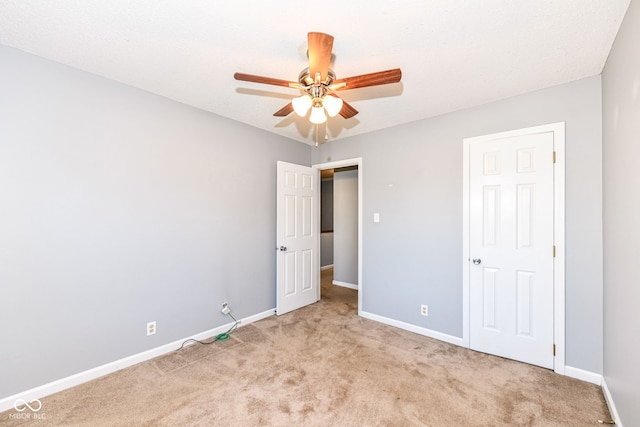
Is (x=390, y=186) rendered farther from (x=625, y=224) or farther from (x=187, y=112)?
(x=187, y=112)

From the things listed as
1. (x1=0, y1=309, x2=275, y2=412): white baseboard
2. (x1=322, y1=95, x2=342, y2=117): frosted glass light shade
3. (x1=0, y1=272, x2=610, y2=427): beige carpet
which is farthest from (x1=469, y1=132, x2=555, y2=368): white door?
(x1=0, y1=309, x2=275, y2=412): white baseboard

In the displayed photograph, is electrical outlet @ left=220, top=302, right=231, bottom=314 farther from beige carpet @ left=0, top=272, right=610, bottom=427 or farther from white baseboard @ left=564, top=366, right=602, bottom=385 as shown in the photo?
white baseboard @ left=564, top=366, right=602, bottom=385

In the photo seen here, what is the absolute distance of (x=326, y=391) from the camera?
6.78ft

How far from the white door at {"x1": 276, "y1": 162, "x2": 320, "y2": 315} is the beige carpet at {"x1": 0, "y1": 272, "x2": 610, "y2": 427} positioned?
97cm

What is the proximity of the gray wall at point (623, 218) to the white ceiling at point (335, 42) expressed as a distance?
0.22m

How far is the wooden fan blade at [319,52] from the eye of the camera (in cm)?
142

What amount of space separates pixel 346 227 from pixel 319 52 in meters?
→ 3.97

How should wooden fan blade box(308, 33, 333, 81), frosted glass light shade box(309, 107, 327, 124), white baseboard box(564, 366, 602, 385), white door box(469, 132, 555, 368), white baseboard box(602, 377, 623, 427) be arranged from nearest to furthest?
wooden fan blade box(308, 33, 333, 81)
white baseboard box(602, 377, 623, 427)
frosted glass light shade box(309, 107, 327, 124)
white baseboard box(564, 366, 602, 385)
white door box(469, 132, 555, 368)

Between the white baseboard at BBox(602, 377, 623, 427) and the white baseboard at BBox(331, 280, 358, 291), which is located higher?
the white baseboard at BBox(602, 377, 623, 427)

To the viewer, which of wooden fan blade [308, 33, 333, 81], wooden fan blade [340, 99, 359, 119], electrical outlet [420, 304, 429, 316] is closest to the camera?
wooden fan blade [308, 33, 333, 81]

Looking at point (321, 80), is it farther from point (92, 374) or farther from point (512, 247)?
point (92, 374)

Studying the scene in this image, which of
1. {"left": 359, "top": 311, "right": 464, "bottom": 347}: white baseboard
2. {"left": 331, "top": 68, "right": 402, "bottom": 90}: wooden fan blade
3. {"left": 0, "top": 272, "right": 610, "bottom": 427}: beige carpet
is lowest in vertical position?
{"left": 0, "top": 272, "right": 610, "bottom": 427}: beige carpet

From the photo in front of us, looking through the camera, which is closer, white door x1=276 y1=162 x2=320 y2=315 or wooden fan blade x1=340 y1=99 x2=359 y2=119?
wooden fan blade x1=340 y1=99 x2=359 y2=119

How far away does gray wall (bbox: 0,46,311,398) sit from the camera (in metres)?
1.90
